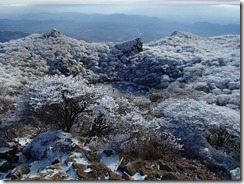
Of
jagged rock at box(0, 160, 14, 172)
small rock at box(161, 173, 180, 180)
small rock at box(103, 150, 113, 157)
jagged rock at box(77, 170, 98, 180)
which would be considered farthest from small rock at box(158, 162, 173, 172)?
jagged rock at box(0, 160, 14, 172)

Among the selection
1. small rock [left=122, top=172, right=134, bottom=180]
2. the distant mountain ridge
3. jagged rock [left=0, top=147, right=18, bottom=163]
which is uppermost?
the distant mountain ridge

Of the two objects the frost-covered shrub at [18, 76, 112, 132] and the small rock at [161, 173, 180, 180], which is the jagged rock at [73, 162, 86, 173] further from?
the frost-covered shrub at [18, 76, 112, 132]

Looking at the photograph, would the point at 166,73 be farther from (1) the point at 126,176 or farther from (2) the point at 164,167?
(1) the point at 126,176

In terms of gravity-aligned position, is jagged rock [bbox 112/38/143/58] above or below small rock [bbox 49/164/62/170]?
below

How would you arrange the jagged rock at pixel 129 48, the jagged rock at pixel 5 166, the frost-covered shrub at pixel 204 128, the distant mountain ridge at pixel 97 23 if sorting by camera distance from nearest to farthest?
the jagged rock at pixel 5 166, the frost-covered shrub at pixel 204 128, the distant mountain ridge at pixel 97 23, the jagged rock at pixel 129 48

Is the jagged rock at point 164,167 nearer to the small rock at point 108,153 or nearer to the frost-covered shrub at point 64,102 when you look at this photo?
the small rock at point 108,153

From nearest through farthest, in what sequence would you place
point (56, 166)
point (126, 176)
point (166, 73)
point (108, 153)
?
point (126, 176) → point (56, 166) → point (108, 153) → point (166, 73)

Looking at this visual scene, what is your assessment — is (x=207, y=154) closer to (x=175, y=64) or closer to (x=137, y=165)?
(x=137, y=165)

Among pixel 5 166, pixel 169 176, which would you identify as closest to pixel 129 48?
pixel 5 166

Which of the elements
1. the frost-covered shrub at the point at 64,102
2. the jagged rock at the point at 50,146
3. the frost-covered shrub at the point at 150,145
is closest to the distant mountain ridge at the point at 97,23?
the frost-covered shrub at the point at 64,102
